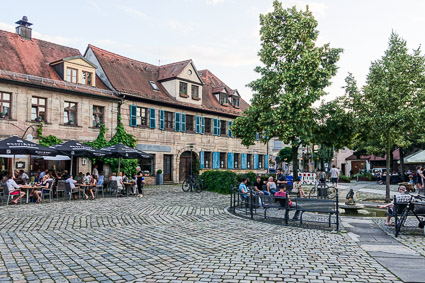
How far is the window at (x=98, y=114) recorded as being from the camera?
25.6 meters

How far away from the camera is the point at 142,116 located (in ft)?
93.2

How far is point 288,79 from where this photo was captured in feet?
74.2

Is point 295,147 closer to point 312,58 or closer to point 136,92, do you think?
point 312,58

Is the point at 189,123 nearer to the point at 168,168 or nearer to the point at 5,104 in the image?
the point at 168,168

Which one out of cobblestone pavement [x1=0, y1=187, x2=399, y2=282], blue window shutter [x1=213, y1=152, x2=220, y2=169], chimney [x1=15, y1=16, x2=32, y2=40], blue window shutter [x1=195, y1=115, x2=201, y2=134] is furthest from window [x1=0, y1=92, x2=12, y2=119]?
blue window shutter [x1=213, y1=152, x2=220, y2=169]

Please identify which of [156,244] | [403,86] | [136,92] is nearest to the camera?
[156,244]

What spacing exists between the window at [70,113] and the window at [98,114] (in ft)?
4.56

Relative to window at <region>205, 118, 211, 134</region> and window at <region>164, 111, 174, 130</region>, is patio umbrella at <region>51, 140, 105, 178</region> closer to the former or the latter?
window at <region>164, 111, 174, 130</region>

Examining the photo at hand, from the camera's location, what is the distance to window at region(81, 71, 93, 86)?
25.5 metres

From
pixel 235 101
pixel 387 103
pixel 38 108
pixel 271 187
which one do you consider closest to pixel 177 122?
pixel 235 101

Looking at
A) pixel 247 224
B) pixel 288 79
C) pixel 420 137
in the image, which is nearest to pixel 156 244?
pixel 247 224

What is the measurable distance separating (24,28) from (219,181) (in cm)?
1731

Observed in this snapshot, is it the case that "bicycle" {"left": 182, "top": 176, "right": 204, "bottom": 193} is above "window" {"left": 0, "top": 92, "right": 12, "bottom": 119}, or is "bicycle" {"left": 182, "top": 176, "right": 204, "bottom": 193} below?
below

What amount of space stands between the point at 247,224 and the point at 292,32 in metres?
15.9
